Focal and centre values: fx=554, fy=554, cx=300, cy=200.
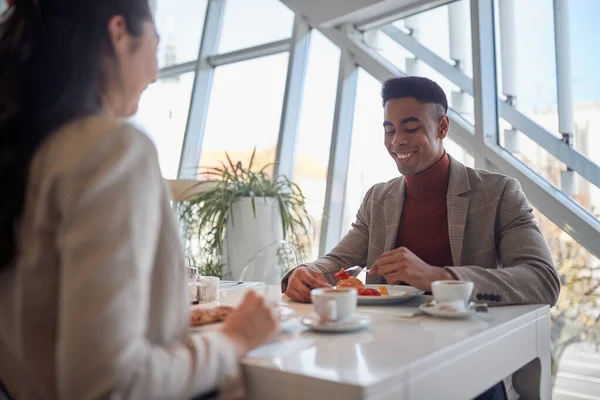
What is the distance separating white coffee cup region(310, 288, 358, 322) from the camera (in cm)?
116

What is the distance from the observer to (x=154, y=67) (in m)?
1.03

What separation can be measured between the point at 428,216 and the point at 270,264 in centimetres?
181

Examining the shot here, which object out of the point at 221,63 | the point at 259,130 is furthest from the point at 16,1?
the point at 221,63

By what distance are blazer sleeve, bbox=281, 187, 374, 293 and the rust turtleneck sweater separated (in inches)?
6.6

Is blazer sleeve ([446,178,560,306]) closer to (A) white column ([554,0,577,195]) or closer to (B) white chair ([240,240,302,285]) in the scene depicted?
(A) white column ([554,0,577,195])

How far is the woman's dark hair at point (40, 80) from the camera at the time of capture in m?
0.89

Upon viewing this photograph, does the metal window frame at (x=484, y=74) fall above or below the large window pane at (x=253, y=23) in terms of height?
below

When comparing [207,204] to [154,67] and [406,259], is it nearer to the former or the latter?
[406,259]

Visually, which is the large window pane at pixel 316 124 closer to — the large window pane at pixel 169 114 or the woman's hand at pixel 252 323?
the large window pane at pixel 169 114

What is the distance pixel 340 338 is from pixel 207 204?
9.04ft

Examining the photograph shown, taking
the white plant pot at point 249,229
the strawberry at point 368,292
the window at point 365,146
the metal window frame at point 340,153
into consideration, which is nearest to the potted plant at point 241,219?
the white plant pot at point 249,229

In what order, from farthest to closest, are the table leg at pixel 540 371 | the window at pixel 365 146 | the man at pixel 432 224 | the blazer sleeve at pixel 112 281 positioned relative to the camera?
the window at pixel 365 146
the man at pixel 432 224
the table leg at pixel 540 371
the blazer sleeve at pixel 112 281

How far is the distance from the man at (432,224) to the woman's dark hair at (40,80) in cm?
93

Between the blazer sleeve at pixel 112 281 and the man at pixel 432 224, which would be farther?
the man at pixel 432 224
